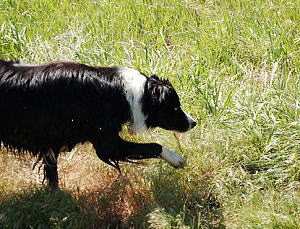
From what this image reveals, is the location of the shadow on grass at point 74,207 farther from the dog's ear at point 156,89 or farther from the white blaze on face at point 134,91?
the dog's ear at point 156,89

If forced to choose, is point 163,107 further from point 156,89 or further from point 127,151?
point 127,151

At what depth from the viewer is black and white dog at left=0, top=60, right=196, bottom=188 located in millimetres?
3752

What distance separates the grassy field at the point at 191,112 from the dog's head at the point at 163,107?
27 cm

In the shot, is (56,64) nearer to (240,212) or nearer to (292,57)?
(240,212)

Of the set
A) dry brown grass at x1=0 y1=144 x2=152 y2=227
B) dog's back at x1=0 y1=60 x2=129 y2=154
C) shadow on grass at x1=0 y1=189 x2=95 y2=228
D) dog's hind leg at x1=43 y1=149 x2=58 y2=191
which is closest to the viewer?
dog's back at x1=0 y1=60 x2=129 y2=154

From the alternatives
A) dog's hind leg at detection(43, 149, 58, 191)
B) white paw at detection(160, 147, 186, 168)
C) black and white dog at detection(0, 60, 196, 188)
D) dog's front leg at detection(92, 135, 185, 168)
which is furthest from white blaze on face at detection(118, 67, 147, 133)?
dog's hind leg at detection(43, 149, 58, 191)

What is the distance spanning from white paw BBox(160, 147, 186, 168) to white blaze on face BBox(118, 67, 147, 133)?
290 mm

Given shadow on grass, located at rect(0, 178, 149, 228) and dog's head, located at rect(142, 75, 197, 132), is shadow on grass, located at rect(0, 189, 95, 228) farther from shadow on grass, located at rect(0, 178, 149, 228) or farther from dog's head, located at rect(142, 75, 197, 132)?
dog's head, located at rect(142, 75, 197, 132)

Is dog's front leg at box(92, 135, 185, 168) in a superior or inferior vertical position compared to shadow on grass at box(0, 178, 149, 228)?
superior

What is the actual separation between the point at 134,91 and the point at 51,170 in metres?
0.83

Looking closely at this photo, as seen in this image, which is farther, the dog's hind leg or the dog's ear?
the dog's hind leg

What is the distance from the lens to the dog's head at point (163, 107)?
3.92 metres

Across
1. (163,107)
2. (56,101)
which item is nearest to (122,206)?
(163,107)

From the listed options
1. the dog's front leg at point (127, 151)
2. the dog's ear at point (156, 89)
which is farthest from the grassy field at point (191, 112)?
the dog's ear at point (156, 89)
